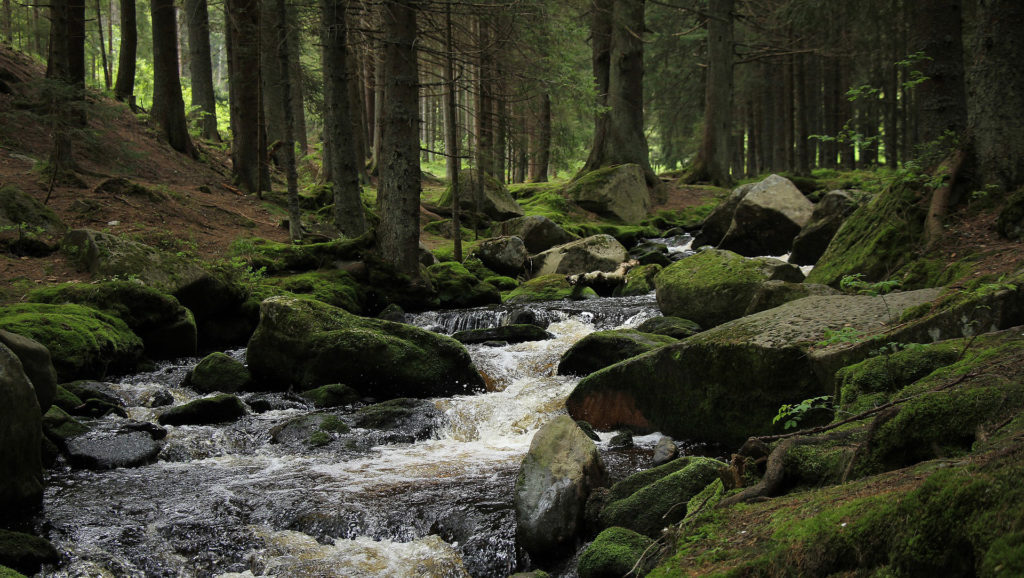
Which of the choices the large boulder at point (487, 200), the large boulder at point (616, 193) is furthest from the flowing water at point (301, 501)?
the large boulder at point (616, 193)

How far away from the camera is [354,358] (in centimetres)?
857

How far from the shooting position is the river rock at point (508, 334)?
10.8m

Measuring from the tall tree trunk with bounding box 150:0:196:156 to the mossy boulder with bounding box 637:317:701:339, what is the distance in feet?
45.3

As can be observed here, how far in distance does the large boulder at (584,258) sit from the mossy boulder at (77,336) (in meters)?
9.35

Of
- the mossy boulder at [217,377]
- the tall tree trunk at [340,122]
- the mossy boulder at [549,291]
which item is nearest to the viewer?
the mossy boulder at [217,377]

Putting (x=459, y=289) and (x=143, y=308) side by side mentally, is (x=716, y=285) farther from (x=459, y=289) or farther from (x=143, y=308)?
(x=143, y=308)

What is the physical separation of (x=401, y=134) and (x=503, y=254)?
5161mm

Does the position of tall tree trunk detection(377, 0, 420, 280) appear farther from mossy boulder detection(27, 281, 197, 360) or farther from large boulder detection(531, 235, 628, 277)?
large boulder detection(531, 235, 628, 277)

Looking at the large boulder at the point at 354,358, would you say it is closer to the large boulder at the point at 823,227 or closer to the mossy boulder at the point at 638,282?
the mossy boulder at the point at 638,282

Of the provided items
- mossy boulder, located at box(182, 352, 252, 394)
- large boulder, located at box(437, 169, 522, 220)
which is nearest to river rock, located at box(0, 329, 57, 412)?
mossy boulder, located at box(182, 352, 252, 394)

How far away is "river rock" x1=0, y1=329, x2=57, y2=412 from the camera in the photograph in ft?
18.7

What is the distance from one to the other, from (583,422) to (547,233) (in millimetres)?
11439

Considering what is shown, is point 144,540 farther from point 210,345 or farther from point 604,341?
point 210,345

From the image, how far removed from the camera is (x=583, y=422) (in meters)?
7.01
